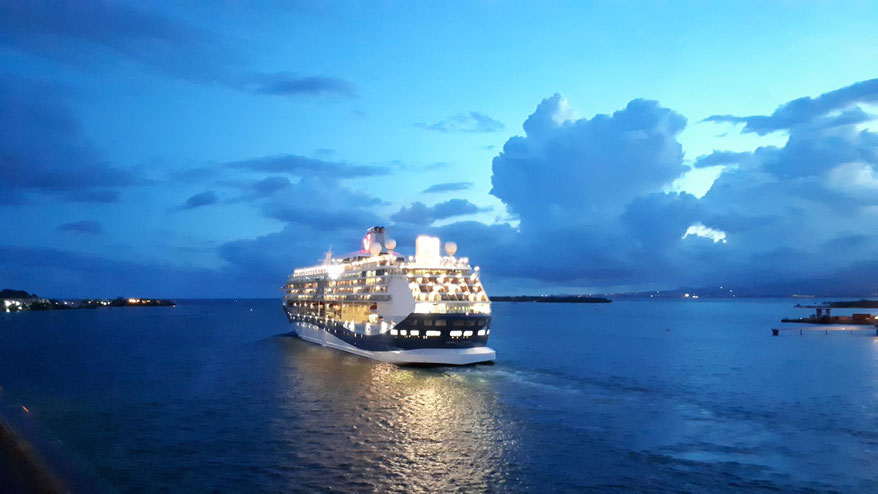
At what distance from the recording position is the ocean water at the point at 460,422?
25.9 metres

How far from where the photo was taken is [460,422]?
119 ft

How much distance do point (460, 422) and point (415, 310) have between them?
1985 cm

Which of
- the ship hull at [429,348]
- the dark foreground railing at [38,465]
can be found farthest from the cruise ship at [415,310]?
the dark foreground railing at [38,465]

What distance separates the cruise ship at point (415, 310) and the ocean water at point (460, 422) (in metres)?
2.01

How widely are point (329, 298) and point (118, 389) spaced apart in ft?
114

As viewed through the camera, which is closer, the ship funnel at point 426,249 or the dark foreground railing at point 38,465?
the dark foreground railing at point 38,465

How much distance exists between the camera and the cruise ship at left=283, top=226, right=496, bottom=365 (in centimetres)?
5547

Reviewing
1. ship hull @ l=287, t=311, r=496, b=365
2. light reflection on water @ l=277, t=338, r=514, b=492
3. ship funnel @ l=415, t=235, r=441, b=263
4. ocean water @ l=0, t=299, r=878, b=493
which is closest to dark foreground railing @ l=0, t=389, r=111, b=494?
ocean water @ l=0, t=299, r=878, b=493

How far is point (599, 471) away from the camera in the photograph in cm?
2658

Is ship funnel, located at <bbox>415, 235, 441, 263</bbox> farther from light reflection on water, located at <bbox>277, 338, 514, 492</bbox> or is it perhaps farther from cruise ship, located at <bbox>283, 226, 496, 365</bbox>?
light reflection on water, located at <bbox>277, 338, 514, 492</bbox>

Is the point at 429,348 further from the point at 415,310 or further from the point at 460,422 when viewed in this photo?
the point at 460,422

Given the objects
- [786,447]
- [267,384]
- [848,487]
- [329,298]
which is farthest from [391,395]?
[329,298]

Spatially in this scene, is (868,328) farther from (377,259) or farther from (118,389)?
(118,389)

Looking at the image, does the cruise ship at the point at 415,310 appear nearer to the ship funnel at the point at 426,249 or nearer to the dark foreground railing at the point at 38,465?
the ship funnel at the point at 426,249
